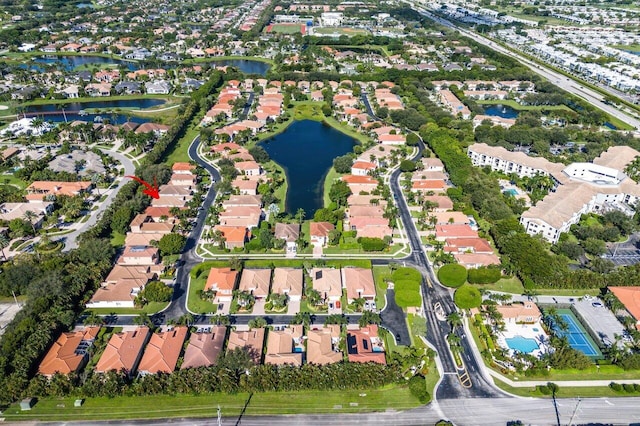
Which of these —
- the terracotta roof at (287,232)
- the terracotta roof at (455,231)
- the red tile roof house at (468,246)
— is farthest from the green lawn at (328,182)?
the red tile roof house at (468,246)

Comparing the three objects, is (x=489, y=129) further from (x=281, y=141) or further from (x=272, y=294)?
(x=272, y=294)

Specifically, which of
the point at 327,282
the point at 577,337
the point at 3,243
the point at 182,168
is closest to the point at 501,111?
the point at 577,337

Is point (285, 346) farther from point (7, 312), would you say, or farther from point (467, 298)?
point (7, 312)

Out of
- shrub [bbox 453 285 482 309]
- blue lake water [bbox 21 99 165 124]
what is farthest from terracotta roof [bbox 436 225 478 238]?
blue lake water [bbox 21 99 165 124]

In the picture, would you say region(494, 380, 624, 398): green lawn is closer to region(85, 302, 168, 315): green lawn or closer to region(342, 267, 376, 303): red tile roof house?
region(342, 267, 376, 303): red tile roof house

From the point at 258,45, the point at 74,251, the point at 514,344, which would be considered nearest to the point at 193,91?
the point at 258,45

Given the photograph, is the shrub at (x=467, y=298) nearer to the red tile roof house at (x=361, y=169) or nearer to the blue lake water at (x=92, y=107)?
the red tile roof house at (x=361, y=169)
